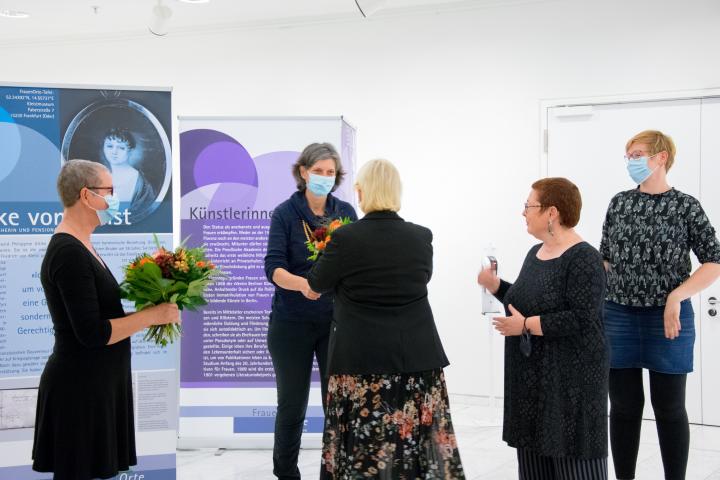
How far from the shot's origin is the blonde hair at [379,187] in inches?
96.3

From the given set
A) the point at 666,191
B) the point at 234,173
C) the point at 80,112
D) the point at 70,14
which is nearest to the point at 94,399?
the point at 80,112

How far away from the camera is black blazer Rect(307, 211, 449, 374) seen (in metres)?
2.37

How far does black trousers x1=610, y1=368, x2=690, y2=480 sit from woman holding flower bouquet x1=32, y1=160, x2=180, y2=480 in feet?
6.75

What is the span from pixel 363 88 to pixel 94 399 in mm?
4056

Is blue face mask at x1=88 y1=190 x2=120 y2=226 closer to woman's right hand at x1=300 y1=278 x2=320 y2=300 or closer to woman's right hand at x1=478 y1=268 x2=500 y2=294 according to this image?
woman's right hand at x1=300 y1=278 x2=320 y2=300

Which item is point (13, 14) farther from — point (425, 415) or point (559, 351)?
point (559, 351)

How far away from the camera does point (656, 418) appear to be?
302 cm

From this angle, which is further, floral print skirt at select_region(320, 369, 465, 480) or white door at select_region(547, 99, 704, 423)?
white door at select_region(547, 99, 704, 423)

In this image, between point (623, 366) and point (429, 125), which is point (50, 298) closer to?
point (623, 366)

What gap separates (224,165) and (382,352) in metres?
2.15

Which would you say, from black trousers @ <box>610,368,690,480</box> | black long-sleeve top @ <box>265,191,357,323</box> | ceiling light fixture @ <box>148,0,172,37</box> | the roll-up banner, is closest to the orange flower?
black long-sleeve top @ <box>265,191,357,323</box>

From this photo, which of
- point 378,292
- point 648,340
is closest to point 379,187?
point 378,292

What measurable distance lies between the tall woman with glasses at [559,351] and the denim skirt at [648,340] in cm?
52

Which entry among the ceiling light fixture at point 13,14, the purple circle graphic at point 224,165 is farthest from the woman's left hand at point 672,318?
the ceiling light fixture at point 13,14
